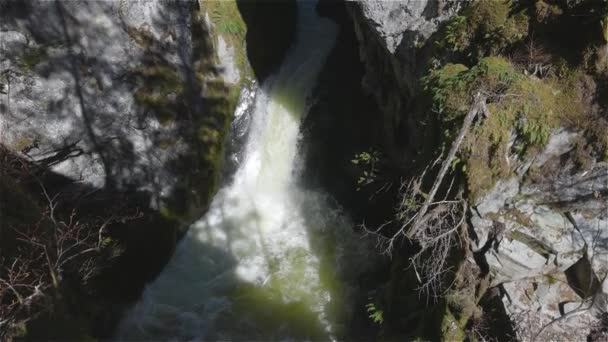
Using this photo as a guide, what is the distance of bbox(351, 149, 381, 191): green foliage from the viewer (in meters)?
9.02

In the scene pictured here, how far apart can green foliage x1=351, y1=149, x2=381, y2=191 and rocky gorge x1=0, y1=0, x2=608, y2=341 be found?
52mm

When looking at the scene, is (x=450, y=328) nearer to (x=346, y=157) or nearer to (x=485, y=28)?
(x=485, y=28)

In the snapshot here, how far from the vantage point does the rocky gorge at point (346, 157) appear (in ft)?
18.7

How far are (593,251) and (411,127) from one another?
11.4 ft

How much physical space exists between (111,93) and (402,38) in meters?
5.61

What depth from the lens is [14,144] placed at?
7.55 metres

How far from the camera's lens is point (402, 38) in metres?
7.65

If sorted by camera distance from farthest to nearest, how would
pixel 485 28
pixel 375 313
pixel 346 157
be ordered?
pixel 346 157, pixel 375 313, pixel 485 28

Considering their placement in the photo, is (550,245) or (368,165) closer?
(550,245)

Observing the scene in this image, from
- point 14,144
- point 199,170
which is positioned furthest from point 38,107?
point 199,170

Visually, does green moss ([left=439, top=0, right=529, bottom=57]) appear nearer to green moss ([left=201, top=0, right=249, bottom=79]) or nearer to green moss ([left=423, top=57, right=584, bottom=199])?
green moss ([left=423, top=57, right=584, bottom=199])

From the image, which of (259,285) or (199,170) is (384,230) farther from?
(199,170)

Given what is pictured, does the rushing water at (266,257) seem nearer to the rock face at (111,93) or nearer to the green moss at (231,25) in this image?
the green moss at (231,25)

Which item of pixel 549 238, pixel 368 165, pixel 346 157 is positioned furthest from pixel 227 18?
pixel 549 238
